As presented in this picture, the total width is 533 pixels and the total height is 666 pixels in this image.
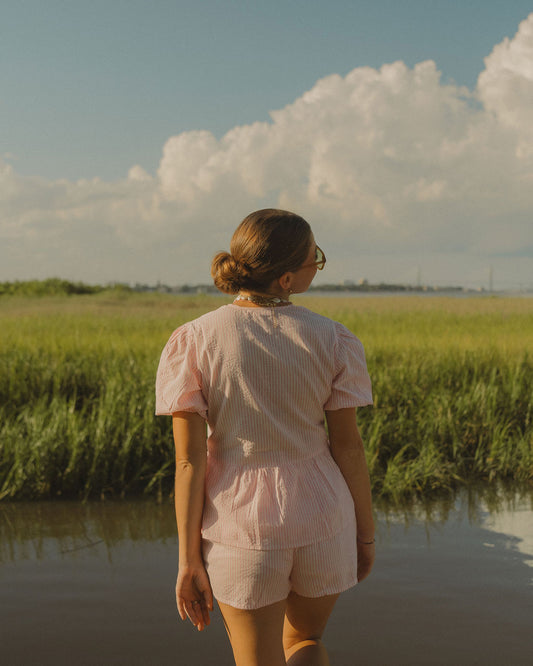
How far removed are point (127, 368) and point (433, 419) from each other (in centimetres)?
320

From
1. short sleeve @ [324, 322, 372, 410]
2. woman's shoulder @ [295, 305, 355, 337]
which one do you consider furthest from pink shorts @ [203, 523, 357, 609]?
woman's shoulder @ [295, 305, 355, 337]

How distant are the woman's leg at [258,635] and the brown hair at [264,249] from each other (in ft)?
2.56

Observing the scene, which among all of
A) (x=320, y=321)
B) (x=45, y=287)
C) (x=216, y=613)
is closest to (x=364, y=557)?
(x=320, y=321)

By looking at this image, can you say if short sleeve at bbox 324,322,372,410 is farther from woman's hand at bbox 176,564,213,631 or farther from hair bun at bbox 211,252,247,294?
woman's hand at bbox 176,564,213,631

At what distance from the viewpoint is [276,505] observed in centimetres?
154

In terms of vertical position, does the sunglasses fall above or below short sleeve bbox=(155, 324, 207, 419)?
above

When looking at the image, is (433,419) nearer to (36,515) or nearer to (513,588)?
(513,588)

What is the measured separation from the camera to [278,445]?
1577 millimetres

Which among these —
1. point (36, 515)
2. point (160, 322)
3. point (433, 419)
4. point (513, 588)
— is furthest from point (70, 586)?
point (160, 322)

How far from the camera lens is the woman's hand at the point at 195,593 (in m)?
1.60

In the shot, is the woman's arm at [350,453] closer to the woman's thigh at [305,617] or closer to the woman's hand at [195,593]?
the woman's thigh at [305,617]

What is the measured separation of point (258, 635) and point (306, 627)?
0.18 metres

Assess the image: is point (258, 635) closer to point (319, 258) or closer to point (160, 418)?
point (319, 258)

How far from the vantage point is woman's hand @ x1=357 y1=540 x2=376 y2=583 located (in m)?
1.73
